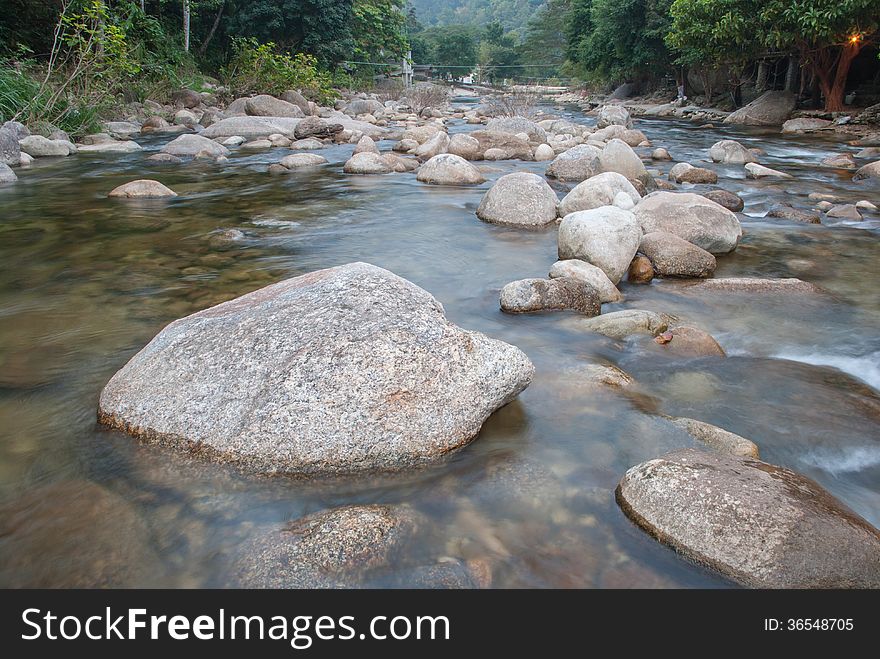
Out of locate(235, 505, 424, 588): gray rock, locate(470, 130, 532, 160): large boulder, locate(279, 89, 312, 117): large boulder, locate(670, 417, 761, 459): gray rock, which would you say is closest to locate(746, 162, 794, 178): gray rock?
locate(470, 130, 532, 160): large boulder

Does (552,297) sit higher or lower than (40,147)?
lower

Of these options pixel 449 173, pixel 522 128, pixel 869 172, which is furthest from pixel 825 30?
pixel 449 173

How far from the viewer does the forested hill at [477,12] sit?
411 ft

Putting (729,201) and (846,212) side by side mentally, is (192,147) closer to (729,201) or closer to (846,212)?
(729,201)

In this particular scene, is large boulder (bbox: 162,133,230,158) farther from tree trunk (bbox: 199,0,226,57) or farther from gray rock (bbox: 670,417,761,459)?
tree trunk (bbox: 199,0,226,57)

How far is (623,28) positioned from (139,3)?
22269 mm

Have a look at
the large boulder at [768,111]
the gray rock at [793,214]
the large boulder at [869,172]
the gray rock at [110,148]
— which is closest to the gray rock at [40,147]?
the gray rock at [110,148]

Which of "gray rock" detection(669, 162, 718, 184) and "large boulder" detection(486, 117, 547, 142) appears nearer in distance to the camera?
"gray rock" detection(669, 162, 718, 184)

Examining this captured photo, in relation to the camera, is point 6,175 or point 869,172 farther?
point 869,172

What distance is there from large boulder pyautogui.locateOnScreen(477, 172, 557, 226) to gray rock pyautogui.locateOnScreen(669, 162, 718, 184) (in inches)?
162

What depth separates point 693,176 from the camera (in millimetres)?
10852

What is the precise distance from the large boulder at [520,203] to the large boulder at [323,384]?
4455mm

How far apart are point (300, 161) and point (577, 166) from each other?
5374 millimetres

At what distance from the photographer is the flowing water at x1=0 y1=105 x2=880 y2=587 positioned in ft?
8.22
